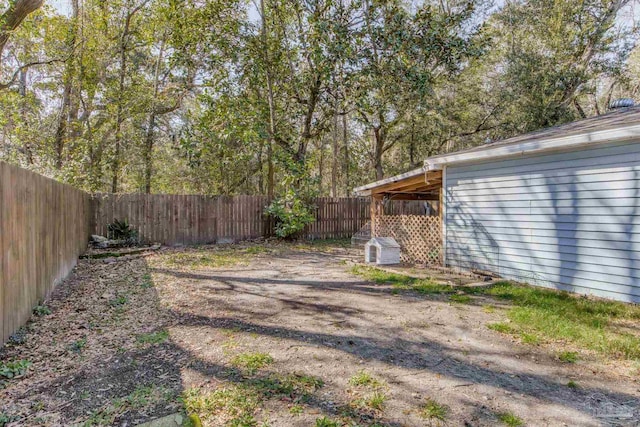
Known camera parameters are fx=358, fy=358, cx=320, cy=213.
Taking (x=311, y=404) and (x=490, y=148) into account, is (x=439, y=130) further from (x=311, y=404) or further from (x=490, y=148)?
(x=311, y=404)

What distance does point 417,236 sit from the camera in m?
8.10

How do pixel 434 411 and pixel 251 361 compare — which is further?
pixel 251 361

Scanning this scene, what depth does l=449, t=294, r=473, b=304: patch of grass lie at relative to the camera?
502 centimetres

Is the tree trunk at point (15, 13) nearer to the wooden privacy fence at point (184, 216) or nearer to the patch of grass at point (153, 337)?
the wooden privacy fence at point (184, 216)

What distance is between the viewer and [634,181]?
467 cm

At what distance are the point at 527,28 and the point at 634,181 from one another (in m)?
10.8

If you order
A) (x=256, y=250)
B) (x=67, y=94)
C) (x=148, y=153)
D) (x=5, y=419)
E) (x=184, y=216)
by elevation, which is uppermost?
(x=67, y=94)

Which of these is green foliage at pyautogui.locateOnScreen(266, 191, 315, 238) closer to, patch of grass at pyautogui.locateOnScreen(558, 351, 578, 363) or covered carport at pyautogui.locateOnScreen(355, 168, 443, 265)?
covered carport at pyautogui.locateOnScreen(355, 168, 443, 265)

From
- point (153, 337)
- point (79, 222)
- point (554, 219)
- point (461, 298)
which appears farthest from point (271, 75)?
point (153, 337)

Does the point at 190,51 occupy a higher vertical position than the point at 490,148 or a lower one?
higher

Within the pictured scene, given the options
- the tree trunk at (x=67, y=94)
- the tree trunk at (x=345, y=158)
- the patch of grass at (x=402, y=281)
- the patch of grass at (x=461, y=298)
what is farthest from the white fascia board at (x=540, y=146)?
the tree trunk at (x=67, y=94)

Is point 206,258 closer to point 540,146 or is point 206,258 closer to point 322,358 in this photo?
point 322,358

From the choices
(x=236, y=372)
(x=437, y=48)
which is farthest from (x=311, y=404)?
(x=437, y=48)

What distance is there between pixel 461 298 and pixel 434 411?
120 inches
